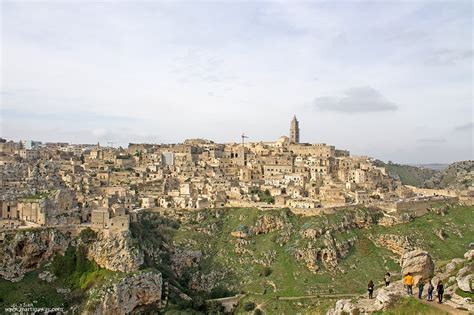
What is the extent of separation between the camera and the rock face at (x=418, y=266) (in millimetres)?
21484

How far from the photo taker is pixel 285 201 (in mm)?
62031

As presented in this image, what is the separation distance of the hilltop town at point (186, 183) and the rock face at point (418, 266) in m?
33.8

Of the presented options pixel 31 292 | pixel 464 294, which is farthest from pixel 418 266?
pixel 31 292

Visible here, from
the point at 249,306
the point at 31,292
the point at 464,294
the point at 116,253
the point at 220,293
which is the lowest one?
the point at 249,306

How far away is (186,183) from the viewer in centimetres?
6825

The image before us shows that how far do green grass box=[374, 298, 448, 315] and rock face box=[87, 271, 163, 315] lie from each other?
31.1m

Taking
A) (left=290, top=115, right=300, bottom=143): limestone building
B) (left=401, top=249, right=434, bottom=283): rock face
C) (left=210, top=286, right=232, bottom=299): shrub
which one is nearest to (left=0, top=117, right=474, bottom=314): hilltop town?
(left=210, top=286, right=232, bottom=299): shrub

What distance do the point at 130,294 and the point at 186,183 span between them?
24.4m

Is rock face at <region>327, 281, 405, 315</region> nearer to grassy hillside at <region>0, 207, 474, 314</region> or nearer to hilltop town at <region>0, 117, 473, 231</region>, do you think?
grassy hillside at <region>0, 207, 474, 314</region>

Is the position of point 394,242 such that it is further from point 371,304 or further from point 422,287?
point 422,287

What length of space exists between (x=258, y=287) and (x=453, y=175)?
234 ft

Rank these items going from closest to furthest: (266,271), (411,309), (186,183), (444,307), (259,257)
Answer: (411,309), (444,307), (266,271), (259,257), (186,183)

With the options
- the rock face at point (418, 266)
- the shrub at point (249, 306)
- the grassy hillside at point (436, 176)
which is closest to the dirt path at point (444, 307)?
the rock face at point (418, 266)

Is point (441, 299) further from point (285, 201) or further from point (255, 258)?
point (285, 201)
